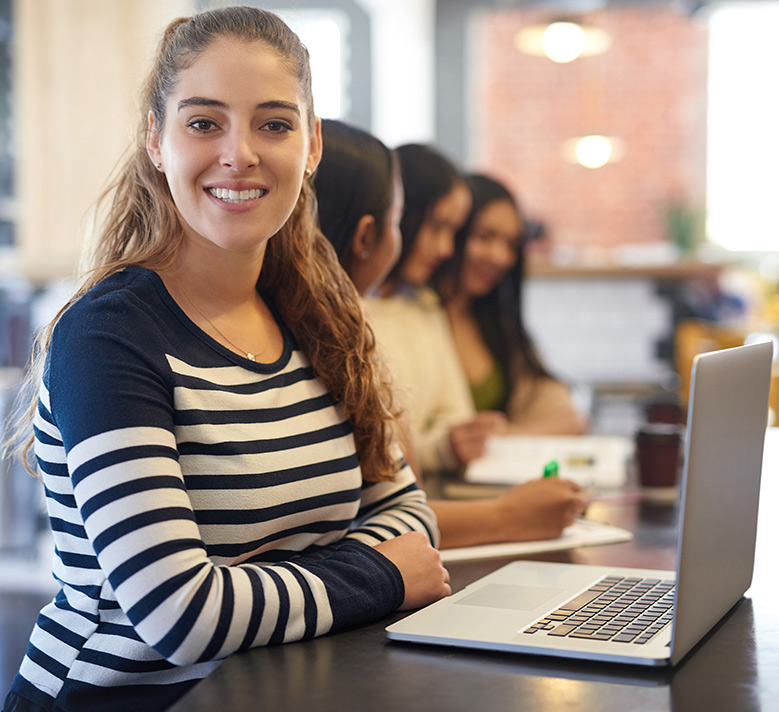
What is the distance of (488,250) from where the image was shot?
278 cm

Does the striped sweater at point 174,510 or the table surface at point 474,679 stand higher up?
the striped sweater at point 174,510

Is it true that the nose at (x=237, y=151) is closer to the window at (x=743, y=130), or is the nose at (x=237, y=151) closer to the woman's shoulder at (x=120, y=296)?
the woman's shoulder at (x=120, y=296)

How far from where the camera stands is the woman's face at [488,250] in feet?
9.13

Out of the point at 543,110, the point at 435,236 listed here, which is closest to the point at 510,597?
the point at 435,236

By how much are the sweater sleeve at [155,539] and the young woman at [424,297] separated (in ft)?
4.10

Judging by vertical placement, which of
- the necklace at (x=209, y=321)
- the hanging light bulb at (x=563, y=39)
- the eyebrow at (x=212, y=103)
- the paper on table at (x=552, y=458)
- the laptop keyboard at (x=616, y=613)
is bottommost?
the laptop keyboard at (x=616, y=613)

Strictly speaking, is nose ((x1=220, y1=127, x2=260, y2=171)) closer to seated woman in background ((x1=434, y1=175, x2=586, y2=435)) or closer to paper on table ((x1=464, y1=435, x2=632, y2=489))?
paper on table ((x1=464, y1=435, x2=632, y2=489))

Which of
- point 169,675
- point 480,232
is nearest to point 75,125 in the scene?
point 480,232

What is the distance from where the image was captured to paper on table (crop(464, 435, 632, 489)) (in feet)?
5.79

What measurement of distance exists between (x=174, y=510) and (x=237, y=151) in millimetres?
386

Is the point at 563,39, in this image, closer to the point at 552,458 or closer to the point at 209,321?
the point at 552,458

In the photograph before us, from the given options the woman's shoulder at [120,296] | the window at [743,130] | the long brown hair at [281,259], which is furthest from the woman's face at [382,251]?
the window at [743,130]

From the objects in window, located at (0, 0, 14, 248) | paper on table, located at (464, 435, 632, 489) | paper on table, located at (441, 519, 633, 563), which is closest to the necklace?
paper on table, located at (441, 519, 633, 563)

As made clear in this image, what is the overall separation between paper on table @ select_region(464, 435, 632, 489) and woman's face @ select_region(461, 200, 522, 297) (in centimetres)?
80
